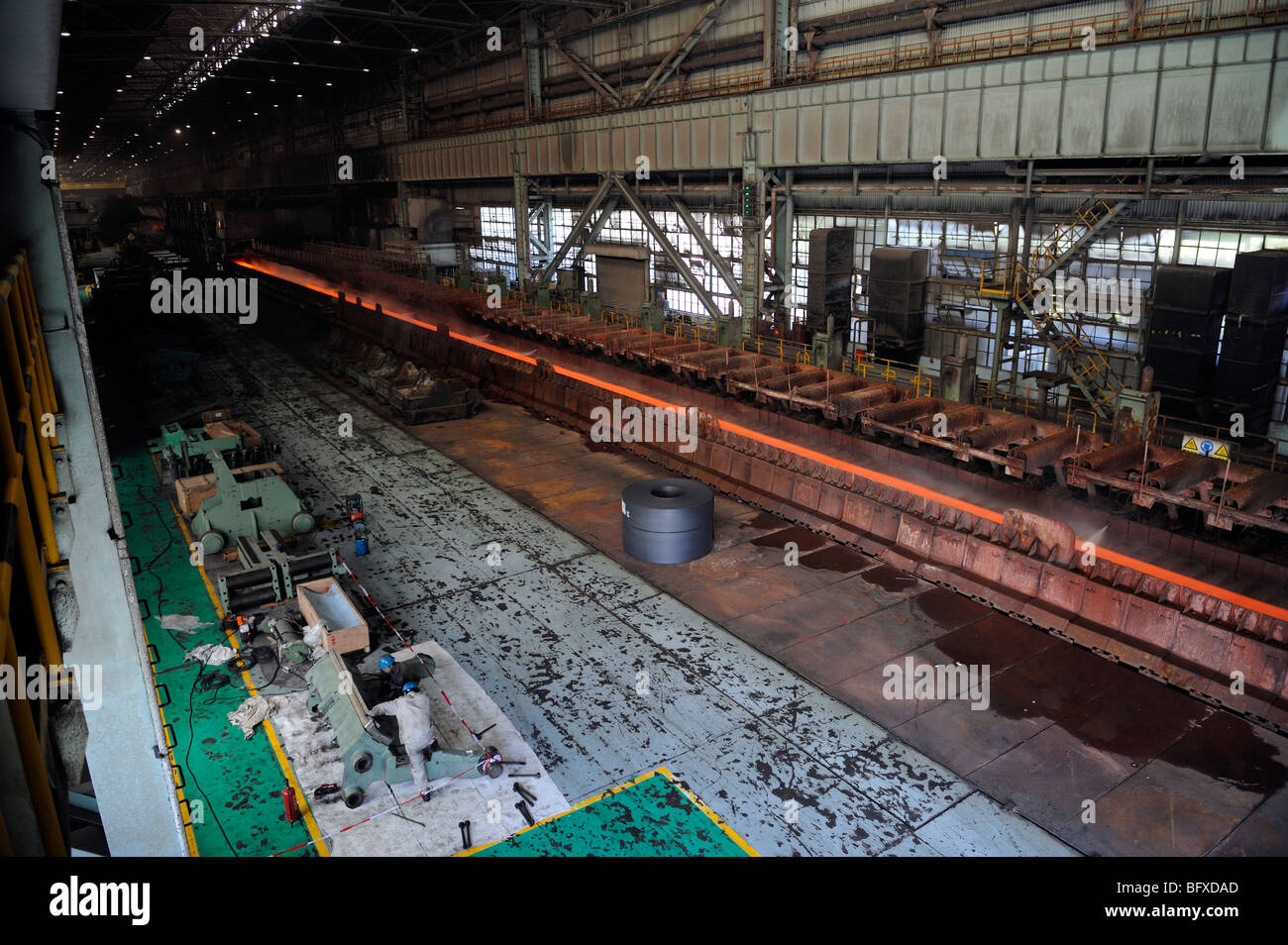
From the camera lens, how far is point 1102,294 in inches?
527

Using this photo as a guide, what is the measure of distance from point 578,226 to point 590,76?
3.96 metres

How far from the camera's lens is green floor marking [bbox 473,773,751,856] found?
5.68m

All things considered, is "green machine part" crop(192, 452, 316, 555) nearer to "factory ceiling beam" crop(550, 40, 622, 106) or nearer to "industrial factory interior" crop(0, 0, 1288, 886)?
"industrial factory interior" crop(0, 0, 1288, 886)

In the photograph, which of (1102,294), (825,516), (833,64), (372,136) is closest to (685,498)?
(825,516)

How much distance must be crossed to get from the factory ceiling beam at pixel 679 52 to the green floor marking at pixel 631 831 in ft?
58.0

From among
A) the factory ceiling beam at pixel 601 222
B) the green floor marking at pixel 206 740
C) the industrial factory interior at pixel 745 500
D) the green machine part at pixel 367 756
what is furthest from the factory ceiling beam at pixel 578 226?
the green machine part at pixel 367 756

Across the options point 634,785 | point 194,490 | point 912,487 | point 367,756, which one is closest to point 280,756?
point 367,756

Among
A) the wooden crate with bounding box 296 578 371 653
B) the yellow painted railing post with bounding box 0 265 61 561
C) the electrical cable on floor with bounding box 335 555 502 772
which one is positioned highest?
the yellow painted railing post with bounding box 0 265 61 561

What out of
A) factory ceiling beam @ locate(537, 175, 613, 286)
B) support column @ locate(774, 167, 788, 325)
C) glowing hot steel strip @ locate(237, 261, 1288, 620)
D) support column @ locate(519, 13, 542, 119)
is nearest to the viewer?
glowing hot steel strip @ locate(237, 261, 1288, 620)

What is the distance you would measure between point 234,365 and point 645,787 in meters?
19.9

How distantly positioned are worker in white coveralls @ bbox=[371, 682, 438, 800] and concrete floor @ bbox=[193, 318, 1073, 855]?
1070 mm

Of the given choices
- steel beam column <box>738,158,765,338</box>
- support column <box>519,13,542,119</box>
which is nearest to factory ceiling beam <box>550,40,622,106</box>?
support column <box>519,13,542,119</box>

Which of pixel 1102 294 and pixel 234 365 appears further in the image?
pixel 234 365

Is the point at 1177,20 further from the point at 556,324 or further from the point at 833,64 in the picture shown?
the point at 556,324
